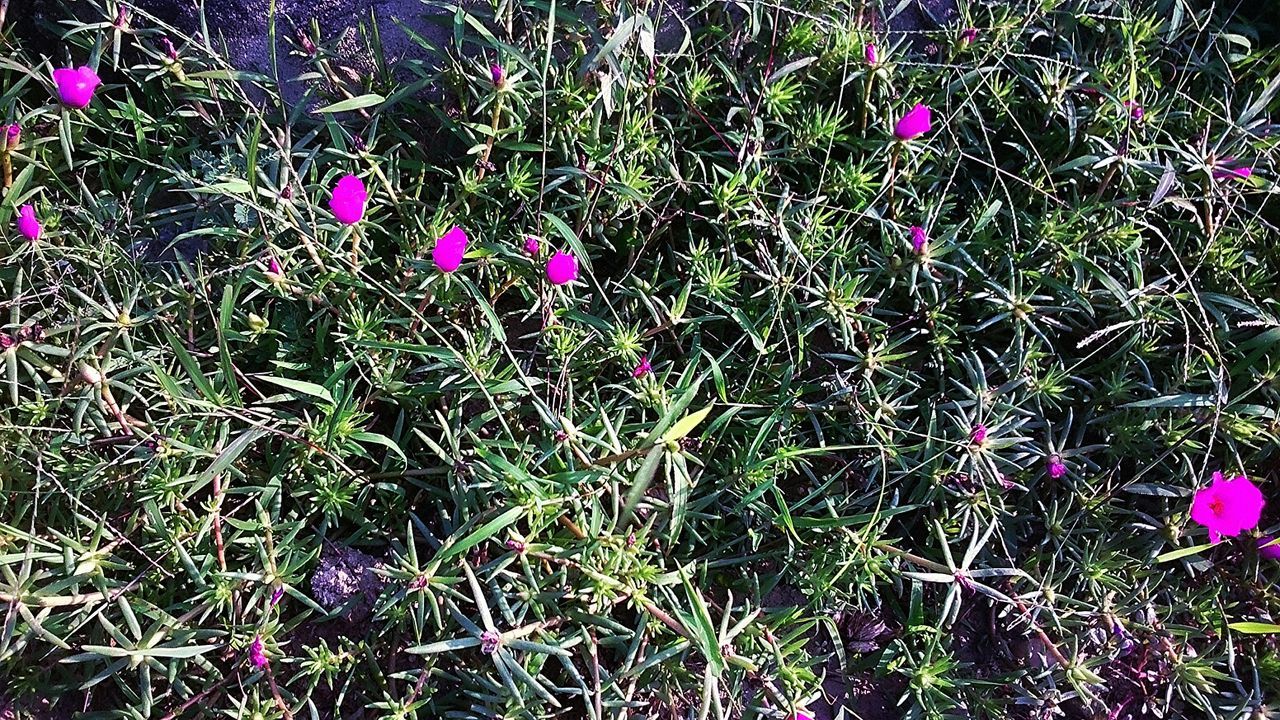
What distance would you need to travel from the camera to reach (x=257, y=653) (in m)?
1.86

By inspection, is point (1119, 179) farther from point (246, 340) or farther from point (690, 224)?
point (246, 340)

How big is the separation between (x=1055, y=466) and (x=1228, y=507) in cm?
36

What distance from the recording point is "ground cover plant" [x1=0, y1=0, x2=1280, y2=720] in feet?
6.32

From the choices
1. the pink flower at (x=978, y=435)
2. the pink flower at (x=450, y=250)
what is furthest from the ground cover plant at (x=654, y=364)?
the pink flower at (x=450, y=250)

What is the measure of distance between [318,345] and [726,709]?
4.28 ft

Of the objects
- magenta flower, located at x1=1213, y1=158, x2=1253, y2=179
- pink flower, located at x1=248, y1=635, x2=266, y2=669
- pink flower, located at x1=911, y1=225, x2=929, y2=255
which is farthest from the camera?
magenta flower, located at x1=1213, y1=158, x2=1253, y2=179

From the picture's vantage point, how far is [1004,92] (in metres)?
2.27

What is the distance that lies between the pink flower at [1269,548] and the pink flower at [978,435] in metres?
0.77

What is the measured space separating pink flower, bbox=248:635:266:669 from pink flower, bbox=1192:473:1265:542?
6.92 feet

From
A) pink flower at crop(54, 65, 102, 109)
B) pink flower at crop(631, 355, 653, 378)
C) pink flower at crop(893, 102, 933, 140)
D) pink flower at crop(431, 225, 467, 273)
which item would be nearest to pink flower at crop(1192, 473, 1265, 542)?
pink flower at crop(893, 102, 933, 140)

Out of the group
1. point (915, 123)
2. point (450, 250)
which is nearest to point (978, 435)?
point (915, 123)

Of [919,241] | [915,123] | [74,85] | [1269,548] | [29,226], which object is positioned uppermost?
[74,85]

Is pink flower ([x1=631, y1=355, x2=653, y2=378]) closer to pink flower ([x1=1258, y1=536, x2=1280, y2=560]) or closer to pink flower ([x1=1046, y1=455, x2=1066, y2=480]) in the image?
pink flower ([x1=1046, y1=455, x2=1066, y2=480])

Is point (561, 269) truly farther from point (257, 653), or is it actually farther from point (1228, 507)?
point (1228, 507)
